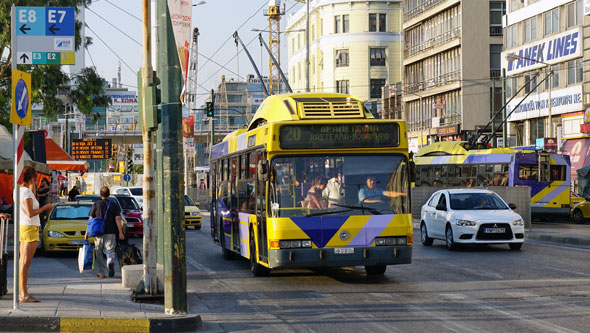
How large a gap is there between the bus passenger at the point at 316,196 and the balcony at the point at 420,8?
59.5 metres

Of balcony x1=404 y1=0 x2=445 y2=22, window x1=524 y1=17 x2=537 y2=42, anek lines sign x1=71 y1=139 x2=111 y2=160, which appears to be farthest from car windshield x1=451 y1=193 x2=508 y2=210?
anek lines sign x1=71 y1=139 x2=111 y2=160

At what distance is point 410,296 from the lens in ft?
47.3

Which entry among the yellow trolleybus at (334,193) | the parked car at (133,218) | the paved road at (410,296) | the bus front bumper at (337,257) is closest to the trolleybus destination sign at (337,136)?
the yellow trolleybus at (334,193)

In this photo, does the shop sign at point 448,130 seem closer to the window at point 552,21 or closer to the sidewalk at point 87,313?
the window at point 552,21

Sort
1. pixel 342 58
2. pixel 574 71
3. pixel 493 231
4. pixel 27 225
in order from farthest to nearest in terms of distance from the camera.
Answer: pixel 342 58
pixel 574 71
pixel 493 231
pixel 27 225

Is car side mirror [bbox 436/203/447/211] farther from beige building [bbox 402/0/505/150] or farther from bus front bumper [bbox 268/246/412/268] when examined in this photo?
beige building [bbox 402/0/505/150]

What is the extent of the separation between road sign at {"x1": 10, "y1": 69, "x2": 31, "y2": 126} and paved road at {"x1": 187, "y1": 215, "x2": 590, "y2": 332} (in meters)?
3.36

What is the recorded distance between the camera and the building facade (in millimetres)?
52812

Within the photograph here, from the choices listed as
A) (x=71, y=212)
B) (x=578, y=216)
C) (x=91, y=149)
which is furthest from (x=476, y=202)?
(x=91, y=149)

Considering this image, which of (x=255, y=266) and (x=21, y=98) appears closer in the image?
(x=21, y=98)

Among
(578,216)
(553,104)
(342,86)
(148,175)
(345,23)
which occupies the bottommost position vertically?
(578,216)

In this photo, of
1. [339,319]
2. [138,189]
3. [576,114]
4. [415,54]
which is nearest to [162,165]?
[339,319]

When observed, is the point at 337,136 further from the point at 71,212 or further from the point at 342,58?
the point at 342,58

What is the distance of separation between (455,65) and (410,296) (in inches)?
2274
